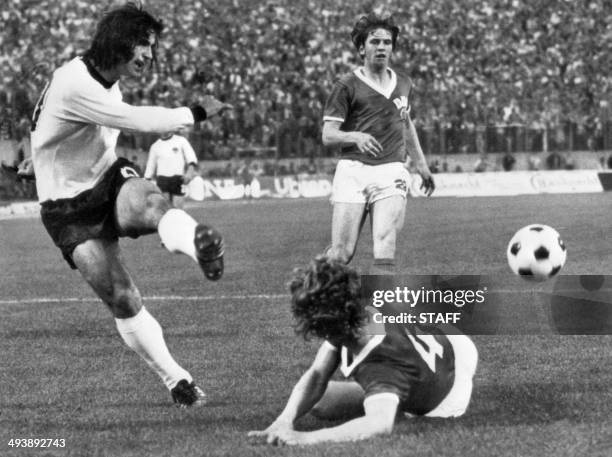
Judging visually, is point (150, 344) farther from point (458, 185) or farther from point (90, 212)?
point (458, 185)

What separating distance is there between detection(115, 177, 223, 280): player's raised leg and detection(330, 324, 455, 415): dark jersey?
28.9 inches

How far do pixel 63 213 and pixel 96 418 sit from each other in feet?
3.58

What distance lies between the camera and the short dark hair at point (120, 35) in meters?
6.24

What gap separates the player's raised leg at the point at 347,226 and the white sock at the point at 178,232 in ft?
10.9

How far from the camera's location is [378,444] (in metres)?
5.12

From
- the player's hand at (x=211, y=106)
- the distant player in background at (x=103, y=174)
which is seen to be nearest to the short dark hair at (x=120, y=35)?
the distant player in background at (x=103, y=174)

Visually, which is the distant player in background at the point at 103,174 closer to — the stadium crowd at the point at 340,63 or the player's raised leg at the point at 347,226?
the player's raised leg at the point at 347,226

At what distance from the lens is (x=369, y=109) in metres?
9.14

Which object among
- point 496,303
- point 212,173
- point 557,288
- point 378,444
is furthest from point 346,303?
point 212,173

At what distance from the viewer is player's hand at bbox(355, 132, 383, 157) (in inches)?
330

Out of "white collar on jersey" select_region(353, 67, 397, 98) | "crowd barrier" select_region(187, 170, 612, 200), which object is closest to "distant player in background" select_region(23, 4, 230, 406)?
"white collar on jersey" select_region(353, 67, 397, 98)

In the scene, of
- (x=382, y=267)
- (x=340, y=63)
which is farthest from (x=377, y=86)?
(x=340, y=63)

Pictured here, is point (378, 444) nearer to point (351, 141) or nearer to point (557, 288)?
point (351, 141)

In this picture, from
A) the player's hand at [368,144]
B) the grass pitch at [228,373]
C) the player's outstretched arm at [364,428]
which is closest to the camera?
the player's outstretched arm at [364,428]
